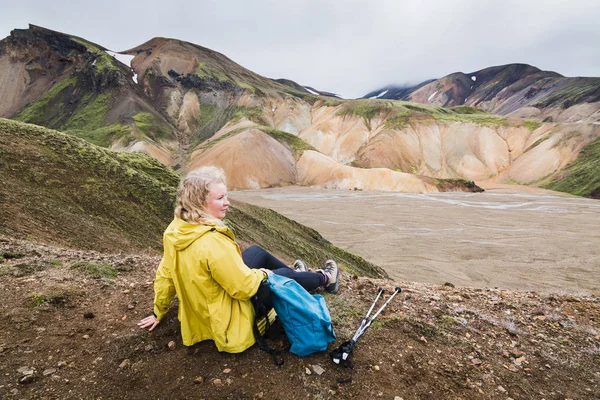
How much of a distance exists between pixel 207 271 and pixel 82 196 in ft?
25.5

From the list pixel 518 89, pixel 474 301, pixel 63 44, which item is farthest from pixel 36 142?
pixel 518 89

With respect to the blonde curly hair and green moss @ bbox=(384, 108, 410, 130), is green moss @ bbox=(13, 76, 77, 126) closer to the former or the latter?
green moss @ bbox=(384, 108, 410, 130)

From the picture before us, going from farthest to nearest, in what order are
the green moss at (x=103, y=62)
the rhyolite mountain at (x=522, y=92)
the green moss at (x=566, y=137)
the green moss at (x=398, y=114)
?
1. the rhyolite mountain at (x=522, y=92)
2. the green moss at (x=103, y=62)
3. the green moss at (x=398, y=114)
4. the green moss at (x=566, y=137)

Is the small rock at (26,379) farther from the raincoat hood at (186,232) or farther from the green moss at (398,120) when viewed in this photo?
the green moss at (398,120)

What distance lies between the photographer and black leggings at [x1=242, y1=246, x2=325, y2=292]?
3827 mm

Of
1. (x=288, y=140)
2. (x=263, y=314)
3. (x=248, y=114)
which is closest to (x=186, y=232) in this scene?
(x=263, y=314)

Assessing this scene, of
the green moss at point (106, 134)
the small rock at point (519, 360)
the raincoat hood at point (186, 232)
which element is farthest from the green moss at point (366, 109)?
the raincoat hood at point (186, 232)

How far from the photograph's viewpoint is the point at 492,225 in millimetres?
29172

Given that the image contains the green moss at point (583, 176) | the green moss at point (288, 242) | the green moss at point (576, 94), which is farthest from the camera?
the green moss at point (576, 94)

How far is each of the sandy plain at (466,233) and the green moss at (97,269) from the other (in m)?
8.62

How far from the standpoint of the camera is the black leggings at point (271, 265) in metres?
3.83

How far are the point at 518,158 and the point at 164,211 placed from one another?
73472 mm

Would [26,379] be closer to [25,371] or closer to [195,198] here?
[25,371]

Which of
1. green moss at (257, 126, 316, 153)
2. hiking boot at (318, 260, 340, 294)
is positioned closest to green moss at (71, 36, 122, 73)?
green moss at (257, 126, 316, 153)
